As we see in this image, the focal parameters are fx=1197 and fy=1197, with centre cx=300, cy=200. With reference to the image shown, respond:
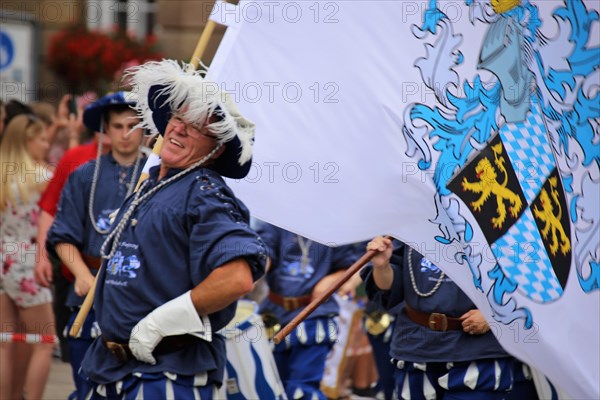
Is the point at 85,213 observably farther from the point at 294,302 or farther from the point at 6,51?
the point at 6,51

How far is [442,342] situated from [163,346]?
65.6 inches

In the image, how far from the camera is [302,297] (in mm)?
7582

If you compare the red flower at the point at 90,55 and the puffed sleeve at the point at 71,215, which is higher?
the puffed sleeve at the point at 71,215

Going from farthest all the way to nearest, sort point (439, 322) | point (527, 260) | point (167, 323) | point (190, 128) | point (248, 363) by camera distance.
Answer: point (248, 363)
point (439, 322)
point (190, 128)
point (527, 260)
point (167, 323)

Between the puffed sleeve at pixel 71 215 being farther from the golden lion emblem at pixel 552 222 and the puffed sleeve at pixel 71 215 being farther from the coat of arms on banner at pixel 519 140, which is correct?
the golden lion emblem at pixel 552 222

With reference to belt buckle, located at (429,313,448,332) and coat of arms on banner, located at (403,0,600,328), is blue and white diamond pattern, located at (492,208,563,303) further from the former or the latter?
belt buckle, located at (429,313,448,332)

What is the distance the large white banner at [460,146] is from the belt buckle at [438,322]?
3.45ft

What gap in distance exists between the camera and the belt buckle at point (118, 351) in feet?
15.8

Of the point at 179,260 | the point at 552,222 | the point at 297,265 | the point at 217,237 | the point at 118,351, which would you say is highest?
the point at 552,222

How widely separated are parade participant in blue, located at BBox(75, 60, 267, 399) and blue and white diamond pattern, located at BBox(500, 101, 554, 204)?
109cm

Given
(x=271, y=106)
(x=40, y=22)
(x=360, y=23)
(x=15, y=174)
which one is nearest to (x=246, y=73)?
(x=271, y=106)

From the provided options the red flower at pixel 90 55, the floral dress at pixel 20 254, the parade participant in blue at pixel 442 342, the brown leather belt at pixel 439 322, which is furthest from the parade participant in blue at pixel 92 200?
the red flower at pixel 90 55

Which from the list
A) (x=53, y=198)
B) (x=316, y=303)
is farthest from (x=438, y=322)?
(x=53, y=198)

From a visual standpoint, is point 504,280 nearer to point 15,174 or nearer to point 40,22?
point 15,174
